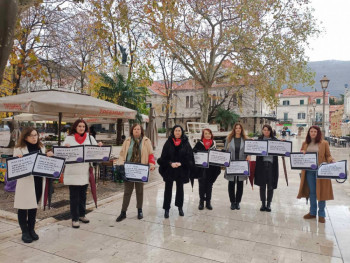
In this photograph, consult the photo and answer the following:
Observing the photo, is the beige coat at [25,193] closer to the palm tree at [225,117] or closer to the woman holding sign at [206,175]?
the woman holding sign at [206,175]

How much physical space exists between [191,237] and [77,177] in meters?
2.16

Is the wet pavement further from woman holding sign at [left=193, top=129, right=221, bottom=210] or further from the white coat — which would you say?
the white coat

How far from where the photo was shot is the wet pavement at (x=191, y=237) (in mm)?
3566

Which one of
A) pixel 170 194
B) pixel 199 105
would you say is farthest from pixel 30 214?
pixel 199 105

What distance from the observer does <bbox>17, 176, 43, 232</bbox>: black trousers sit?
12.9 feet

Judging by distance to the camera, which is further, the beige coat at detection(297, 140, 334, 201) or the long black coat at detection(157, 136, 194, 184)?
the long black coat at detection(157, 136, 194, 184)

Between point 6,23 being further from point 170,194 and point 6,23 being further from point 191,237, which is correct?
point 170,194

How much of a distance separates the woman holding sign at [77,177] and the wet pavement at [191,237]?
258 mm

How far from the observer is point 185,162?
5121mm

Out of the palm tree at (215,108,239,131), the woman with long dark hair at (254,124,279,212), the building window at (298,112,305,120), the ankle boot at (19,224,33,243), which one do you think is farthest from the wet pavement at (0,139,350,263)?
the building window at (298,112,305,120)

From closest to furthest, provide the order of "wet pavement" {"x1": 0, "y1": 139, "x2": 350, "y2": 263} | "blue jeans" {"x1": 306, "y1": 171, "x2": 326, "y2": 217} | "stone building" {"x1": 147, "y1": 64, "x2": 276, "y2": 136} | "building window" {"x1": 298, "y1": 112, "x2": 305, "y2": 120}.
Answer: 1. "wet pavement" {"x1": 0, "y1": 139, "x2": 350, "y2": 263}
2. "blue jeans" {"x1": 306, "y1": 171, "x2": 326, "y2": 217}
3. "stone building" {"x1": 147, "y1": 64, "x2": 276, "y2": 136}
4. "building window" {"x1": 298, "y1": 112, "x2": 305, "y2": 120}

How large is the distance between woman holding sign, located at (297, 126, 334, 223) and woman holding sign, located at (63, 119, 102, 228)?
413 cm

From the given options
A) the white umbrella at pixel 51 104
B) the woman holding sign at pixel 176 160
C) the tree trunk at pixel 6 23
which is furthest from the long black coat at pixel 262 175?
the tree trunk at pixel 6 23

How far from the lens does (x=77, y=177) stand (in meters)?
4.55
